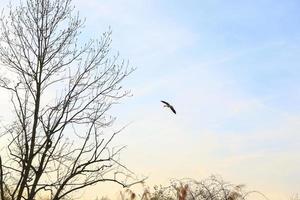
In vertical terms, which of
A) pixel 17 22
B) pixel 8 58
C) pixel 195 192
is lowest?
pixel 195 192

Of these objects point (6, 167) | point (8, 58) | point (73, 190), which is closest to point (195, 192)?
point (73, 190)

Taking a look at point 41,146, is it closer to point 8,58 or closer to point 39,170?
point 39,170

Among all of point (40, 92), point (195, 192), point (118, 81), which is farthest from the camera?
point (118, 81)

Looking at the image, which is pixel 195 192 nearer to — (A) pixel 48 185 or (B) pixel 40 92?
(A) pixel 48 185

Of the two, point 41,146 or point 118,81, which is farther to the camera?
point 118,81

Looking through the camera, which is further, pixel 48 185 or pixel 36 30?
pixel 36 30

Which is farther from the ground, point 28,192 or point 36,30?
point 36,30

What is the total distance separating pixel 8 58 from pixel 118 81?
300 centimetres

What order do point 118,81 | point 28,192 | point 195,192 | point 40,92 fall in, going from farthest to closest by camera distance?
point 118,81 → point 40,92 → point 28,192 → point 195,192

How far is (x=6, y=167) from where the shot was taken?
503 inches

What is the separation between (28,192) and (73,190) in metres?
1.10

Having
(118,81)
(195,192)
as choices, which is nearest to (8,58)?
(118,81)

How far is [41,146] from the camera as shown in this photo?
42.6ft

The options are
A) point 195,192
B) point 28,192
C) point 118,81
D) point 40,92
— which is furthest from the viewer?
point 118,81
